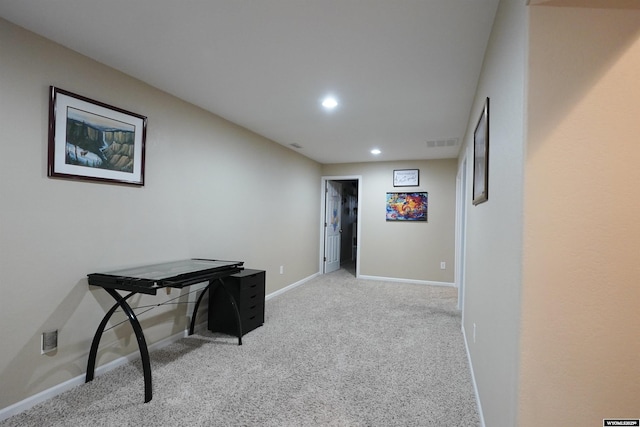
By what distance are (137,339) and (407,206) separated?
4.70 metres

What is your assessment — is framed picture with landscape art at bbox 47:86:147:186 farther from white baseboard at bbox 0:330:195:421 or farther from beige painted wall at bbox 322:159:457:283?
beige painted wall at bbox 322:159:457:283

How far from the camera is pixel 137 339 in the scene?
1.99 meters

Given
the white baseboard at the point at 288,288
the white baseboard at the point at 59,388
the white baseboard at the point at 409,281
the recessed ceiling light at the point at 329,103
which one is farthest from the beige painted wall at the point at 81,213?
the white baseboard at the point at 409,281

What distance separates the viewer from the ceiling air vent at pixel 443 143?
4143mm

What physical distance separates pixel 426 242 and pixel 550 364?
464 centimetres

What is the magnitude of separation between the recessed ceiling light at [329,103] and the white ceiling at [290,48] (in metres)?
0.06

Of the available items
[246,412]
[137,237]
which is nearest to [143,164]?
[137,237]

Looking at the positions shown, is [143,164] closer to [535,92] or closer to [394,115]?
[394,115]

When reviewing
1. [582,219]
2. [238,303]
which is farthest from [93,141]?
[582,219]

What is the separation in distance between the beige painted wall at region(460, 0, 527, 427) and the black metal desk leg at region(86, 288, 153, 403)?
2011mm

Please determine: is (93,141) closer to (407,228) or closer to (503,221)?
(503,221)

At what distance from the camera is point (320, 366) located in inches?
96.4

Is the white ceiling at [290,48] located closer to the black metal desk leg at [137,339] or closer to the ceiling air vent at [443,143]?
→ the ceiling air vent at [443,143]

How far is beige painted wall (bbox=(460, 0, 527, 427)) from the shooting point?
1.10 metres
